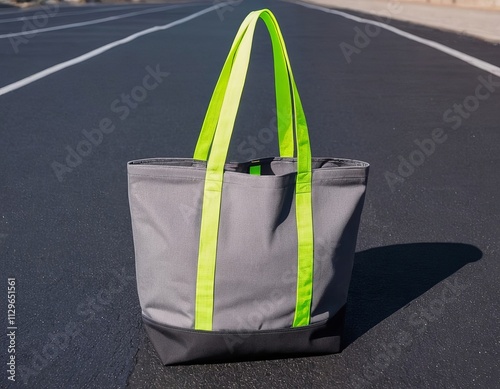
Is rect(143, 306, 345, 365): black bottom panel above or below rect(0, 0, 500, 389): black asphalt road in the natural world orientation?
above

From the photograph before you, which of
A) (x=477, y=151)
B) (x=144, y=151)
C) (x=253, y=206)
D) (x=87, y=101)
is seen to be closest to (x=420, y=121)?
(x=477, y=151)

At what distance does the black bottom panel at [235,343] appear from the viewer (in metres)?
2.76

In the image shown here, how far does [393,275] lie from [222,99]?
111 cm

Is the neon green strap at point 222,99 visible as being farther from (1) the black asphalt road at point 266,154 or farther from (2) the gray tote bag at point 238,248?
(1) the black asphalt road at point 266,154

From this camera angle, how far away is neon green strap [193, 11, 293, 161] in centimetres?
290

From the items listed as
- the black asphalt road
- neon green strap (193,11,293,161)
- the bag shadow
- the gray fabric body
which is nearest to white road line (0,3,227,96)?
the black asphalt road

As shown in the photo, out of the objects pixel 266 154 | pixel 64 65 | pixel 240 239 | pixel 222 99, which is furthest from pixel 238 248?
pixel 64 65

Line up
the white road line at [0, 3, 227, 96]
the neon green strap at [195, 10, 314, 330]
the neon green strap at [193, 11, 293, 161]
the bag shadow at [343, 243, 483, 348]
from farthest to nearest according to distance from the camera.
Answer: the white road line at [0, 3, 227, 96]
the bag shadow at [343, 243, 483, 348]
the neon green strap at [193, 11, 293, 161]
the neon green strap at [195, 10, 314, 330]

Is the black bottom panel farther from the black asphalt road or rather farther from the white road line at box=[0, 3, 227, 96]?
the white road line at box=[0, 3, 227, 96]

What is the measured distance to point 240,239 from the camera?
2.74 metres

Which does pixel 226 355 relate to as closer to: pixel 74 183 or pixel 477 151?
pixel 74 183

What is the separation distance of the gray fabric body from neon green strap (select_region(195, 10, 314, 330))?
0.06 ft

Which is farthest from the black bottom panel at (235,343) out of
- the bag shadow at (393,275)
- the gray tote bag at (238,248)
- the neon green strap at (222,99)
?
the neon green strap at (222,99)

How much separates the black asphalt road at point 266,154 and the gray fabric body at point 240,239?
18 cm
